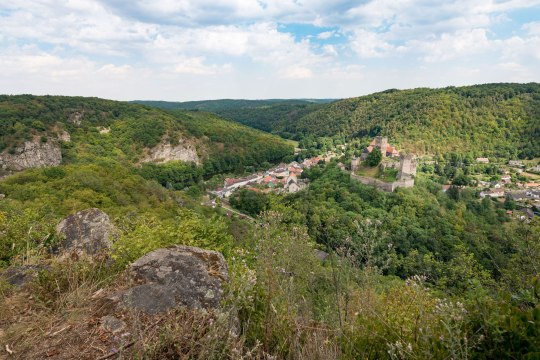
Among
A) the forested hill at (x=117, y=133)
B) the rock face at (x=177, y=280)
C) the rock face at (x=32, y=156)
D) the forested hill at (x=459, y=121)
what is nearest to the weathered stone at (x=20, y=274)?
the rock face at (x=177, y=280)

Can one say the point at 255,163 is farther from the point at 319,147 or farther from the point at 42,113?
the point at 42,113

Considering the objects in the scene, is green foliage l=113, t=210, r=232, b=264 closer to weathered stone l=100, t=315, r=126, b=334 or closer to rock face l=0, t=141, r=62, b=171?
weathered stone l=100, t=315, r=126, b=334

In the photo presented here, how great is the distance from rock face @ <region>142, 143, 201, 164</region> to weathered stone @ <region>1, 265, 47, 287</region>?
236 ft

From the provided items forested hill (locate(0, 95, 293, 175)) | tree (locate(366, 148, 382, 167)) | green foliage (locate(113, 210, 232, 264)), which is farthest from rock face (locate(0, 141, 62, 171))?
green foliage (locate(113, 210, 232, 264))

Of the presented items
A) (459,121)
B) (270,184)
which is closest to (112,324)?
(270,184)

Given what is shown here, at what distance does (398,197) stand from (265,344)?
38551 millimetres

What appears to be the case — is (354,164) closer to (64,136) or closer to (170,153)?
(170,153)

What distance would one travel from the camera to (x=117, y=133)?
256 ft

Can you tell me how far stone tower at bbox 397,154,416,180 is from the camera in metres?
40.4

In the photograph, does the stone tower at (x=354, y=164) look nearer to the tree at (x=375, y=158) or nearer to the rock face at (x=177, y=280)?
the tree at (x=375, y=158)

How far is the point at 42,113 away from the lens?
69.9m

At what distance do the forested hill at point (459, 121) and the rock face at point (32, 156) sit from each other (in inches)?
3122

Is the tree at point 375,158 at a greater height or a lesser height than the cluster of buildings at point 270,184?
greater

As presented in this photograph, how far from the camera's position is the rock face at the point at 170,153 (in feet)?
240
